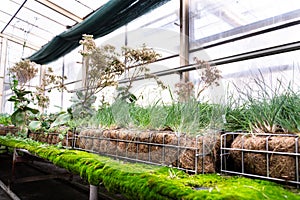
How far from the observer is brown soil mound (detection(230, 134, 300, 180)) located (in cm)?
63

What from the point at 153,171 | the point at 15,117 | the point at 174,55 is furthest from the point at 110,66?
the point at 15,117

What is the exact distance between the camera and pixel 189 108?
932 mm

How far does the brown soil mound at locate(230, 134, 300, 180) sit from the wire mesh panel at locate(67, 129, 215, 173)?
0.32 feet

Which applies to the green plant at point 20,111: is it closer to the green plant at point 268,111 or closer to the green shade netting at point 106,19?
the green shade netting at point 106,19

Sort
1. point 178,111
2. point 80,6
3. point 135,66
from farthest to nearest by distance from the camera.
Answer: point 80,6 < point 135,66 < point 178,111

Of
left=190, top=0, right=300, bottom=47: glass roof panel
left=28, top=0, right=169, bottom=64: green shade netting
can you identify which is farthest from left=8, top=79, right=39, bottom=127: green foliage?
left=190, top=0, right=300, bottom=47: glass roof panel

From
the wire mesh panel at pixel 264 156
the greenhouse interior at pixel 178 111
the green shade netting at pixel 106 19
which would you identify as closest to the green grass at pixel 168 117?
the greenhouse interior at pixel 178 111

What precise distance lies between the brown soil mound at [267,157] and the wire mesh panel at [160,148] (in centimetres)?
10

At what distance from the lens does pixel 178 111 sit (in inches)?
37.6

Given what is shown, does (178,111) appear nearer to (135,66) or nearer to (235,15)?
(135,66)

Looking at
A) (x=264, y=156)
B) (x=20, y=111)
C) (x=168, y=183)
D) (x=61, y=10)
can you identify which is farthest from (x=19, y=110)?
(x=61, y=10)

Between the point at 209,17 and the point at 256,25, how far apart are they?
51cm

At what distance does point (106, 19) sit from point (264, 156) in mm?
2414

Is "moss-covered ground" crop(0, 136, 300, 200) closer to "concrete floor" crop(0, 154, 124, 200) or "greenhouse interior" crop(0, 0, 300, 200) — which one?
"greenhouse interior" crop(0, 0, 300, 200)
